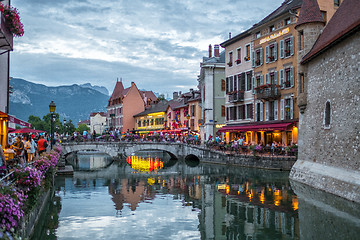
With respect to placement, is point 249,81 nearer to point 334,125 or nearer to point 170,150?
point 170,150

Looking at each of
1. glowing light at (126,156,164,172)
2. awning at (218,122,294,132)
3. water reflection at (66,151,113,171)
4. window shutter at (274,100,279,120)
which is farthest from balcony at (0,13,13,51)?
window shutter at (274,100,279,120)

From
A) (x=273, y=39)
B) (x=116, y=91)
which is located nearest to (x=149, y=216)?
(x=273, y=39)

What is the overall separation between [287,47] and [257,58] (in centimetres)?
554

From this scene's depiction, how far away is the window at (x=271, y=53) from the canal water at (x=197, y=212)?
52.8ft

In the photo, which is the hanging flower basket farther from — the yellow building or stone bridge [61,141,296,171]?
the yellow building

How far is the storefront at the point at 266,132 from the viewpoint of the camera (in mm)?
38156

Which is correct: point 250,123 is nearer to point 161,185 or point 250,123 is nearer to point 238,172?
point 238,172

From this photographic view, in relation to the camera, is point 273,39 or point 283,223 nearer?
point 283,223

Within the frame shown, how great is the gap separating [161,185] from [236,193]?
20.7 feet

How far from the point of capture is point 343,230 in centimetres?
1466

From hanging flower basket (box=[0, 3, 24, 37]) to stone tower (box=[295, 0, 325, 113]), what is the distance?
1704 cm

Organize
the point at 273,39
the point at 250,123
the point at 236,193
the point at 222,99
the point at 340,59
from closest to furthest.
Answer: the point at 340,59 → the point at 236,193 → the point at 273,39 → the point at 250,123 → the point at 222,99

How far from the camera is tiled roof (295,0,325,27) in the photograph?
26695mm

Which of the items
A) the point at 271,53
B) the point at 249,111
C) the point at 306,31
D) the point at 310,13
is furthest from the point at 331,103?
the point at 249,111
